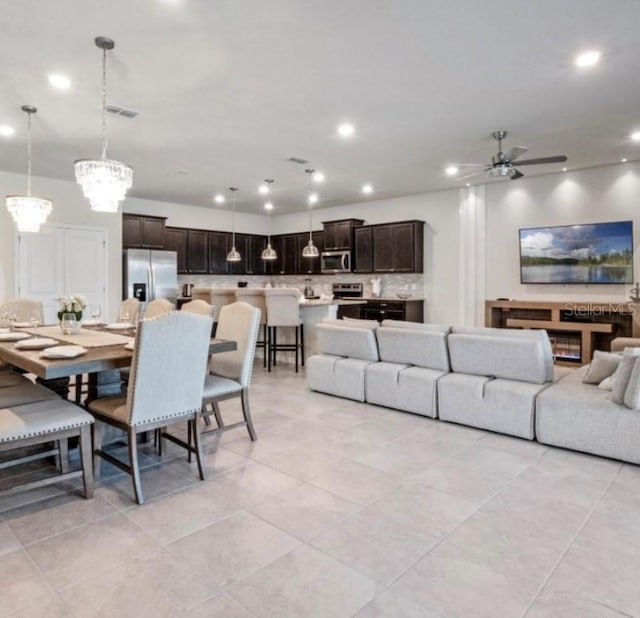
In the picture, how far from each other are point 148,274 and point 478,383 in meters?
6.10

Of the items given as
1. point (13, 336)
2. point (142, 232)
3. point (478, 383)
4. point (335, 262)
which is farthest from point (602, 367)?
point (142, 232)

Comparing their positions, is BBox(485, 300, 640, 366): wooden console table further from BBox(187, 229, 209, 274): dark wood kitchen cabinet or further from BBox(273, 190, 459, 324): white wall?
BBox(187, 229, 209, 274): dark wood kitchen cabinet

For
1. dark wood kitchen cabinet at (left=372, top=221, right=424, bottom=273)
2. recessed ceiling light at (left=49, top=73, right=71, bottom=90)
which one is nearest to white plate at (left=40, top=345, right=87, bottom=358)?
recessed ceiling light at (left=49, top=73, right=71, bottom=90)

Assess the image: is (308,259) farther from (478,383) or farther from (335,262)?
(478,383)

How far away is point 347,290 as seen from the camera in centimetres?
948

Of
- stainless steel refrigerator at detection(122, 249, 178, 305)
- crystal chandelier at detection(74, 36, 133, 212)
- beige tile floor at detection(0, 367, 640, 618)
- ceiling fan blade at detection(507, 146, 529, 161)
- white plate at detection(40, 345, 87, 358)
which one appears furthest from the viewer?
stainless steel refrigerator at detection(122, 249, 178, 305)

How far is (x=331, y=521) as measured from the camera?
245cm

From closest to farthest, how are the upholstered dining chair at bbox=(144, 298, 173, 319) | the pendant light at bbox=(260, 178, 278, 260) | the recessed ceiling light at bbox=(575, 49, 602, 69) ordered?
1. the recessed ceiling light at bbox=(575, 49, 602, 69)
2. the upholstered dining chair at bbox=(144, 298, 173, 319)
3. the pendant light at bbox=(260, 178, 278, 260)

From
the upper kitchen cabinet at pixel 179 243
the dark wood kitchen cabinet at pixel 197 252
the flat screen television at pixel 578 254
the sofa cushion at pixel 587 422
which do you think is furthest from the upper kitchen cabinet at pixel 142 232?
the sofa cushion at pixel 587 422

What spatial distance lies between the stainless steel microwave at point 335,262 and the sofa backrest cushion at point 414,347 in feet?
14.9

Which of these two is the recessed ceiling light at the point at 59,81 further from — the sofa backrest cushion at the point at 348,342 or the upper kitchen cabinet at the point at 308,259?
the upper kitchen cabinet at the point at 308,259

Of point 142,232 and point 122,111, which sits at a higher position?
point 122,111

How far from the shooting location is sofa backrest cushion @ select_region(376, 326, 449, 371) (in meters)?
4.21

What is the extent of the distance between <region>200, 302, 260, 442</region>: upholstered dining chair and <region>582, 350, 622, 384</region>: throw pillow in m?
Answer: 2.67
